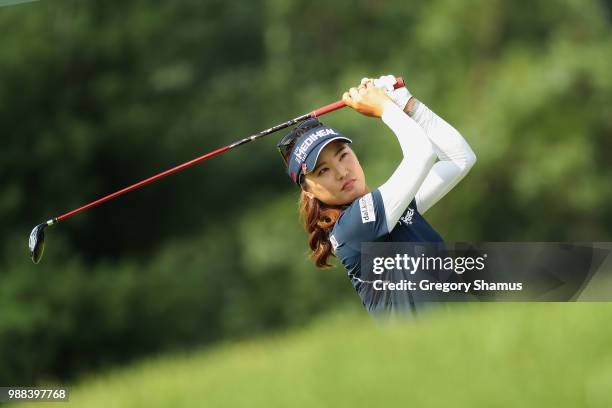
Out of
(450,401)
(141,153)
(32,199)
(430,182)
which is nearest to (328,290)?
(141,153)

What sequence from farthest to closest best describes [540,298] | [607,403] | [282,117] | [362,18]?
[362,18] < [282,117] < [540,298] < [607,403]

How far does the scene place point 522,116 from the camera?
1550 centimetres

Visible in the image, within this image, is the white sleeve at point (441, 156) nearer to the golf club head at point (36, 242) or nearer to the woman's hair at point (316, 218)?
the woman's hair at point (316, 218)

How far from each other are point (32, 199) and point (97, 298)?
1630 mm

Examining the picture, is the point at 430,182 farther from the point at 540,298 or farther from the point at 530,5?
the point at 530,5

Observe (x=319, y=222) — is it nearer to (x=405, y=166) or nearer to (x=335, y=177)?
(x=335, y=177)

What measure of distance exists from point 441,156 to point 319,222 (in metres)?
0.53

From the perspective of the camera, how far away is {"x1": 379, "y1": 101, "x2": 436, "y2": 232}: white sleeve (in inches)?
149

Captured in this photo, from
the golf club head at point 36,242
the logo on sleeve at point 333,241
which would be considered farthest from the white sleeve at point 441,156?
the golf club head at point 36,242

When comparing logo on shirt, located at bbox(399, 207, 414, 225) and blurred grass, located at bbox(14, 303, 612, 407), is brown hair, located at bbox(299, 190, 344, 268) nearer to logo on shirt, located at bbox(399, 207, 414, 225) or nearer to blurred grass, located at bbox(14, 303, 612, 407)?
logo on shirt, located at bbox(399, 207, 414, 225)

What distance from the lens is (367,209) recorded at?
3873mm

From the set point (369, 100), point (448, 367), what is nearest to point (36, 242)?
point (369, 100)

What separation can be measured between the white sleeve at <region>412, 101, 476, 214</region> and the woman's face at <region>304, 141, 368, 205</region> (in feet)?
0.86

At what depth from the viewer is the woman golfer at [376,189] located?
3.83 metres
